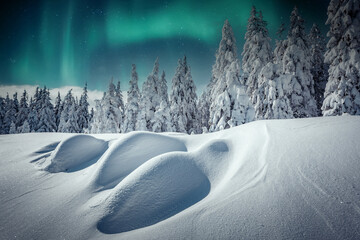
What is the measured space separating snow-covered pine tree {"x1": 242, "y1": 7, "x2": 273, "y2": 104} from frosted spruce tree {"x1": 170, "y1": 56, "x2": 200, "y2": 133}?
25.6 feet

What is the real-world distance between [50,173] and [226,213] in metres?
3.13

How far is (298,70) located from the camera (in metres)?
13.9

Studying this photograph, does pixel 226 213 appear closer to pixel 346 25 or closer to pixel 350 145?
pixel 350 145

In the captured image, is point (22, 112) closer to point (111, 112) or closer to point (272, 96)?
point (111, 112)

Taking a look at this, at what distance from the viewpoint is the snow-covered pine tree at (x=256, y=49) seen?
14.6 meters

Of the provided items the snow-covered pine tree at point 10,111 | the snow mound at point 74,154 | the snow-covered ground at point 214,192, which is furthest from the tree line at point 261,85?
the snow mound at point 74,154

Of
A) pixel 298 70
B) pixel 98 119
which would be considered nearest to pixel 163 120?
pixel 98 119

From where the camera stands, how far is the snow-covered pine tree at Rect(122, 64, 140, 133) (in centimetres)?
2153

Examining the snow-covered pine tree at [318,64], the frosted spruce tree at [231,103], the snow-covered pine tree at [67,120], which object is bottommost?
the snow-covered pine tree at [67,120]

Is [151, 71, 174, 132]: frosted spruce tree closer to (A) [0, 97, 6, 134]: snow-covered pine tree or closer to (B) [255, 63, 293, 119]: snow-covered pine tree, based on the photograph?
(B) [255, 63, 293, 119]: snow-covered pine tree

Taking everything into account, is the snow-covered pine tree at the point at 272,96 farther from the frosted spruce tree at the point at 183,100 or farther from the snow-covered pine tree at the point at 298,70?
the frosted spruce tree at the point at 183,100

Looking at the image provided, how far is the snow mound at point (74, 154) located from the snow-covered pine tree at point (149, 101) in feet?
52.8

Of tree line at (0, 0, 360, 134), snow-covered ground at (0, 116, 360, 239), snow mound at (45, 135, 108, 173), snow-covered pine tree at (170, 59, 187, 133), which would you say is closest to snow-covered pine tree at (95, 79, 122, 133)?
tree line at (0, 0, 360, 134)

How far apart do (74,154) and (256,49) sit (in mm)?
16430
